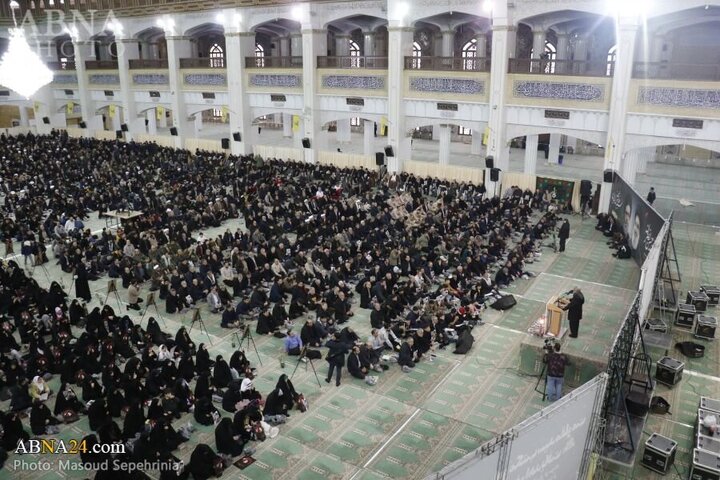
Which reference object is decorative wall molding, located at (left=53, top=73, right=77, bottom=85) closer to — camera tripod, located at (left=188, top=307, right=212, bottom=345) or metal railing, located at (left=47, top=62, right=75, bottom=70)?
metal railing, located at (left=47, top=62, right=75, bottom=70)

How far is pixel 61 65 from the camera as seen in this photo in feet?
114

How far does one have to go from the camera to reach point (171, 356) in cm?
965

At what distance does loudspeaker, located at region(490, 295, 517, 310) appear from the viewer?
12062mm

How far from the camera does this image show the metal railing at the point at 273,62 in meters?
24.7

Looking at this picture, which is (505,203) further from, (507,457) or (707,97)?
(507,457)

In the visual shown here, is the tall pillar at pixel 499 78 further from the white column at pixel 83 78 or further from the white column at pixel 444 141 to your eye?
the white column at pixel 83 78

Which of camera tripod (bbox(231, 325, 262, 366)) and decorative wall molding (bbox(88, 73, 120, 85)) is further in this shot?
decorative wall molding (bbox(88, 73, 120, 85))

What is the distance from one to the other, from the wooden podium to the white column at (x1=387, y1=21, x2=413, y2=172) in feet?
41.2

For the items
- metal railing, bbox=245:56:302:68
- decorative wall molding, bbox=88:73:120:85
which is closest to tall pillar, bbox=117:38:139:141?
decorative wall molding, bbox=88:73:120:85

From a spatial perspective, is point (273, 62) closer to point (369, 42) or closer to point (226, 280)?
point (369, 42)

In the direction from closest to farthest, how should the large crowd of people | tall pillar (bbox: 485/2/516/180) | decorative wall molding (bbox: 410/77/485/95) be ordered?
1. the large crowd of people
2. tall pillar (bbox: 485/2/516/180)
3. decorative wall molding (bbox: 410/77/485/95)

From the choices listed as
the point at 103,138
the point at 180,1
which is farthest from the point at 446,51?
the point at 103,138

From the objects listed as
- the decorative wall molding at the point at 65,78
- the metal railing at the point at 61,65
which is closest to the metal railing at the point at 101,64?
the decorative wall molding at the point at 65,78

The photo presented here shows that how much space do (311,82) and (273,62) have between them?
8.14 ft
